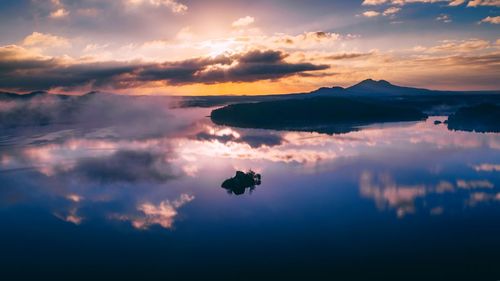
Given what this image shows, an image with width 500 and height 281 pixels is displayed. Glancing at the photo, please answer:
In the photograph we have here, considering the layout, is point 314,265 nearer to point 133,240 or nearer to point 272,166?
point 133,240

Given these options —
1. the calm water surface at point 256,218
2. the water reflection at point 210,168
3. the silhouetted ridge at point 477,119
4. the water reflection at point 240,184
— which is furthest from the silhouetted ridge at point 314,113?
the water reflection at point 240,184

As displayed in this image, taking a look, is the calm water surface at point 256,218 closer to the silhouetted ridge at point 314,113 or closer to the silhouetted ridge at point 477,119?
the silhouetted ridge at point 477,119

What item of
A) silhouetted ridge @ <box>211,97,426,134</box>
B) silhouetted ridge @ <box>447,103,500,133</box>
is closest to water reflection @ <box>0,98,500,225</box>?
silhouetted ridge @ <box>447,103,500,133</box>

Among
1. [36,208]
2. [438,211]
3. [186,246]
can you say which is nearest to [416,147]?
[438,211]

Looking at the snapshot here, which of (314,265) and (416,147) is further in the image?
(416,147)

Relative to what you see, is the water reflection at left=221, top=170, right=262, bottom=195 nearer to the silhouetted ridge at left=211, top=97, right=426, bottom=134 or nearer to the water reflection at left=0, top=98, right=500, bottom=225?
the water reflection at left=0, top=98, right=500, bottom=225

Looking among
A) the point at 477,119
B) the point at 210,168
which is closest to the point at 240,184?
the point at 210,168

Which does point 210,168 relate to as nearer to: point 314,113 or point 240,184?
point 240,184

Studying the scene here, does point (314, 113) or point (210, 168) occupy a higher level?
point (314, 113)
